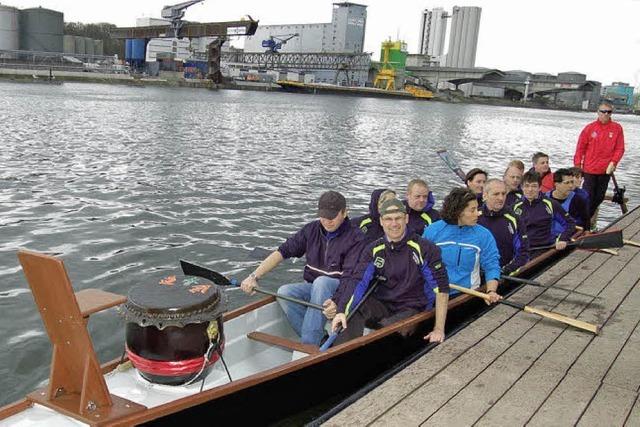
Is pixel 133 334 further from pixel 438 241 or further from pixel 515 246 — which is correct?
pixel 515 246

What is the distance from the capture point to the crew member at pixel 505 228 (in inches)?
264

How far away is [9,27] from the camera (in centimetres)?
9475

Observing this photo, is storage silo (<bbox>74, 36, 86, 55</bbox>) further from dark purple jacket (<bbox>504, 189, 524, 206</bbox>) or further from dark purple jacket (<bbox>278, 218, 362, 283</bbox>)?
dark purple jacket (<bbox>278, 218, 362, 283</bbox>)

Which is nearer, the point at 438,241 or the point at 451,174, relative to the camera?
the point at 438,241

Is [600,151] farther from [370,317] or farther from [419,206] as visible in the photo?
[370,317]

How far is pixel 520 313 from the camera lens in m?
6.29

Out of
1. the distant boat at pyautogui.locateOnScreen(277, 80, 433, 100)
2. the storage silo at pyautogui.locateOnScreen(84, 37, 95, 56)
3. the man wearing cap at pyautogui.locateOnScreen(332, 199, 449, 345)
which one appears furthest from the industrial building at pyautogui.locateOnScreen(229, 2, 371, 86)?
the man wearing cap at pyautogui.locateOnScreen(332, 199, 449, 345)

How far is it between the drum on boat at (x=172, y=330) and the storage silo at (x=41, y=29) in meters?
107

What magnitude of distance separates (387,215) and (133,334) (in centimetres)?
228

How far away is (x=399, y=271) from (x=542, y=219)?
3673 millimetres

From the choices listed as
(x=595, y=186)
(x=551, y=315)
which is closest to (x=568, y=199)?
(x=595, y=186)

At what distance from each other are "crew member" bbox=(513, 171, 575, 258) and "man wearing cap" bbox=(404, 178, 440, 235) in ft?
5.06

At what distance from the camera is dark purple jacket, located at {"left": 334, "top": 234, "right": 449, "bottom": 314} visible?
526cm

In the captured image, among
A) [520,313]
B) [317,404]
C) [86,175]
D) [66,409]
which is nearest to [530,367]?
[520,313]
